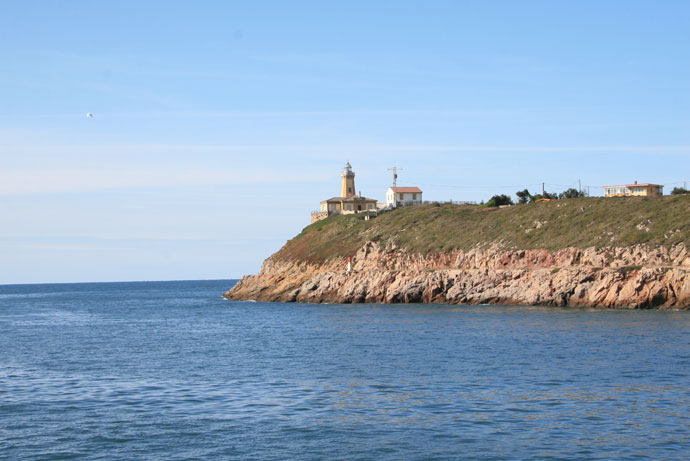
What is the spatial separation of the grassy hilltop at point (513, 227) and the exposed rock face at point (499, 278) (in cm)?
240

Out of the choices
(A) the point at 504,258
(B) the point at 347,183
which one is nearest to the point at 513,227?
(A) the point at 504,258

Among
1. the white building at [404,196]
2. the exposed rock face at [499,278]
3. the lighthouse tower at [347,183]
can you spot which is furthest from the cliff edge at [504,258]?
the lighthouse tower at [347,183]

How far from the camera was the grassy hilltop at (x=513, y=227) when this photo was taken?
272 ft

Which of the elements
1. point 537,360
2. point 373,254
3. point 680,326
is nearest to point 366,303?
point 373,254

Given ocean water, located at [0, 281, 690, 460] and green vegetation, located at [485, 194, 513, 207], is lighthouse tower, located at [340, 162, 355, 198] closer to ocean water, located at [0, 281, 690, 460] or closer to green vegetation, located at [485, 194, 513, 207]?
green vegetation, located at [485, 194, 513, 207]

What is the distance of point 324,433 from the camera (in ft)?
83.1

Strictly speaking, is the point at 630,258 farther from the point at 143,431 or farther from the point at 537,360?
the point at 143,431

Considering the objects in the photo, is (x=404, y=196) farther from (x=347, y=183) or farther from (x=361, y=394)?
(x=361, y=394)

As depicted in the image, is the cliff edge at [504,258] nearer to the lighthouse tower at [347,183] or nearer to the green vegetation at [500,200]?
the green vegetation at [500,200]

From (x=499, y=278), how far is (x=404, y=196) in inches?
2371

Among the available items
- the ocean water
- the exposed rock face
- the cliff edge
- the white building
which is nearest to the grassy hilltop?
the cliff edge

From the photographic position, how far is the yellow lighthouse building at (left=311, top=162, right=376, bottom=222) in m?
147

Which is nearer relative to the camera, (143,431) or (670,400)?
(143,431)

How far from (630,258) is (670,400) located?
5153cm
